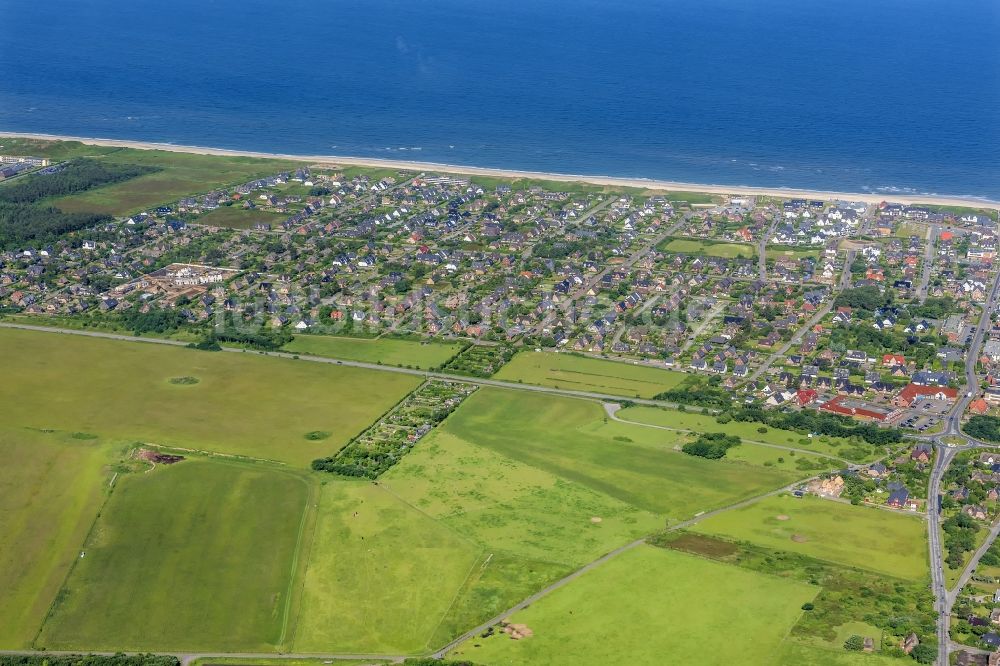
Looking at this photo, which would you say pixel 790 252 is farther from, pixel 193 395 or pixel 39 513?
pixel 39 513

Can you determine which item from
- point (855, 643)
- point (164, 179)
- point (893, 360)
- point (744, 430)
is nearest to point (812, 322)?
point (893, 360)

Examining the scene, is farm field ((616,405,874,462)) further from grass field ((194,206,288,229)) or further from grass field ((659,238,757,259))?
grass field ((194,206,288,229))

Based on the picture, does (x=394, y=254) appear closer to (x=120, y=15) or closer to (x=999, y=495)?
(x=999, y=495)

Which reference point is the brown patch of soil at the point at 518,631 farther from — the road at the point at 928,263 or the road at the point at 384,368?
the road at the point at 928,263

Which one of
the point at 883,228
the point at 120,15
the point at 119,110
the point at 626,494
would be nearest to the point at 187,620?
the point at 626,494

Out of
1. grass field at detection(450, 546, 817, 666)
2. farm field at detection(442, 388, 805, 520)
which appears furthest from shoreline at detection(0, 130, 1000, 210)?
grass field at detection(450, 546, 817, 666)

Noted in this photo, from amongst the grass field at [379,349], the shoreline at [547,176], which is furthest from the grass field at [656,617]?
the shoreline at [547,176]
